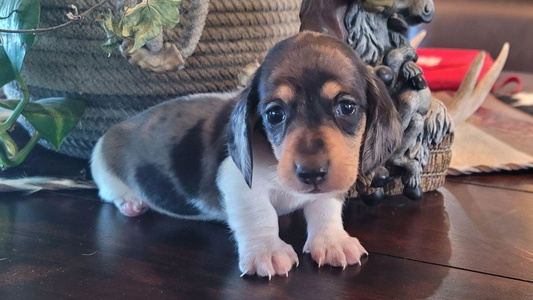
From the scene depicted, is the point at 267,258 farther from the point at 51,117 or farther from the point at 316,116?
the point at 51,117

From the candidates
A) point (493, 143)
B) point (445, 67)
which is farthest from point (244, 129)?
point (445, 67)

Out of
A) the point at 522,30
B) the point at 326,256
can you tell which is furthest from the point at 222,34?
the point at 522,30

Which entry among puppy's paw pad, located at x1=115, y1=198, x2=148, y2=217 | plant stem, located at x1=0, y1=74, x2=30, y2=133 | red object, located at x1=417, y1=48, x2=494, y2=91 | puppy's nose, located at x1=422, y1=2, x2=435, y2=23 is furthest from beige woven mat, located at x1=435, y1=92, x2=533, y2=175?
plant stem, located at x1=0, y1=74, x2=30, y2=133

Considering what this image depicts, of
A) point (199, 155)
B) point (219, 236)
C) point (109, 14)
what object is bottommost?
point (219, 236)

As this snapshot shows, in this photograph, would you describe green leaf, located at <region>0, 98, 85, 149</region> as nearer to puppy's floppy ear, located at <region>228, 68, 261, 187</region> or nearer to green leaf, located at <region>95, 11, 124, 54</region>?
green leaf, located at <region>95, 11, 124, 54</region>

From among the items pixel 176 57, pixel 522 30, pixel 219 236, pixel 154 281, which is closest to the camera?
pixel 154 281

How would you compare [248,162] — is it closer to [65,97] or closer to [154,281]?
[154,281]

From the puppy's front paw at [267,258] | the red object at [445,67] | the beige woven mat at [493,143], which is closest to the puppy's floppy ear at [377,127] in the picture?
the puppy's front paw at [267,258]

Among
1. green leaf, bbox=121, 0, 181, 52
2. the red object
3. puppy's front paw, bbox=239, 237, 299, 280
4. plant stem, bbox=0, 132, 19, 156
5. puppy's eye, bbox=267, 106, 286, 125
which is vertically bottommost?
the red object
